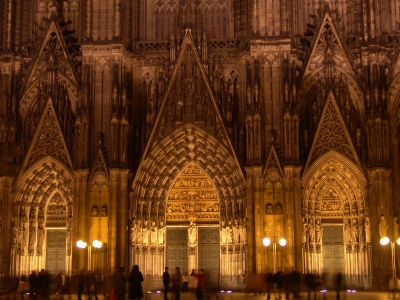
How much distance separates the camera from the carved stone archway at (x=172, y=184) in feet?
127

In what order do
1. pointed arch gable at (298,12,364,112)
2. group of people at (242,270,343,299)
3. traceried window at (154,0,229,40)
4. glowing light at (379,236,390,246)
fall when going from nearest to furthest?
1. group of people at (242,270,343,299)
2. glowing light at (379,236,390,246)
3. pointed arch gable at (298,12,364,112)
4. traceried window at (154,0,229,40)

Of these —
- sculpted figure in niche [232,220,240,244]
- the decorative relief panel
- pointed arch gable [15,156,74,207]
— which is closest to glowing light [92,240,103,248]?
pointed arch gable [15,156,74,207]

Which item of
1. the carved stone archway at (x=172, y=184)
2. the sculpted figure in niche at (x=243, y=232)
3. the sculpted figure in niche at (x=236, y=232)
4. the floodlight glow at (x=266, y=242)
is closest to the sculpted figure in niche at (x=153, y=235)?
the carved stone archway at (x=172, y=184)

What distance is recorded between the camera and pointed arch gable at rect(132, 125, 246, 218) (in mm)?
38781

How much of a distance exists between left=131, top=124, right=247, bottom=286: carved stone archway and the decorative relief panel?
1.12 feet

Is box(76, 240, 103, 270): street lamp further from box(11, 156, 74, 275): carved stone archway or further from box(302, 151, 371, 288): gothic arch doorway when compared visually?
box(302, 151, 371, 288): gothic arch doorway

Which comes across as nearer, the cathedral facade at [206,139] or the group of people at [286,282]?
the group of people at [286,282]

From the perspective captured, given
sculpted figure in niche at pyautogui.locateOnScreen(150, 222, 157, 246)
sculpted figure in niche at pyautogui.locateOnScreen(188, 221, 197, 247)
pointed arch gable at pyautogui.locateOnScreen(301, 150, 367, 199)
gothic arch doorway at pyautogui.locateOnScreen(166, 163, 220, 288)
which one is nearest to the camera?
pointed arch gable at pyautogui.locateOnScreen(301, 150, 367, 199)

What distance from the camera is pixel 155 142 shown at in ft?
128

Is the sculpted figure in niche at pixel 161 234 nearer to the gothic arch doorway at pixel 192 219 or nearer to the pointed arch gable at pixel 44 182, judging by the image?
the gothic arch doorway at pixel 192 219

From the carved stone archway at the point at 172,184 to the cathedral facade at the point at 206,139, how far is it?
7 cm

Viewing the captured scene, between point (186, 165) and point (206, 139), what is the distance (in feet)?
6.47

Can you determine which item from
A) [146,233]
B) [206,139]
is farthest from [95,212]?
[206,139]

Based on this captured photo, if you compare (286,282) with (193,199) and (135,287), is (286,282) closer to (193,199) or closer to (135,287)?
(135,287)
